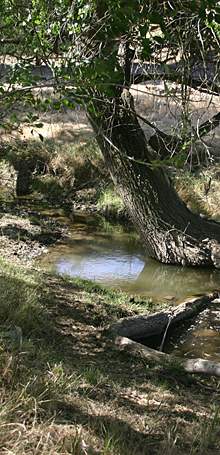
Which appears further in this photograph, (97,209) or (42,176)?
(42,176)

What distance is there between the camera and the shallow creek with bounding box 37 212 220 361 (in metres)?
4.11

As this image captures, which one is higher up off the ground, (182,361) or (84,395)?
(84,395)

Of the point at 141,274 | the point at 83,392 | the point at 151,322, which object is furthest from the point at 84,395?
the point at 141,274

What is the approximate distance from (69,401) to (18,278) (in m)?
1.97

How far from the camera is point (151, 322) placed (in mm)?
4051

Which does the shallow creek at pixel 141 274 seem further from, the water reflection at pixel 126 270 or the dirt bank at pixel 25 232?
the dirt bank at pixel 25 232

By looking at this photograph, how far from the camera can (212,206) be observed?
8867mm

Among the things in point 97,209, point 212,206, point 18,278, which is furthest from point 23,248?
point 212,206

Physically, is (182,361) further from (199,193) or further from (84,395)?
(199,193)

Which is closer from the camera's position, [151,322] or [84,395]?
[84,395]

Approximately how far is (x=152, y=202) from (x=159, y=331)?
2.50m

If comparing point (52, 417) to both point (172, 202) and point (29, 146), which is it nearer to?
point (172, 202)

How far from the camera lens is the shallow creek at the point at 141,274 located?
411 cm

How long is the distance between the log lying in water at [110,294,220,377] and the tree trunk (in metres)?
1.28
